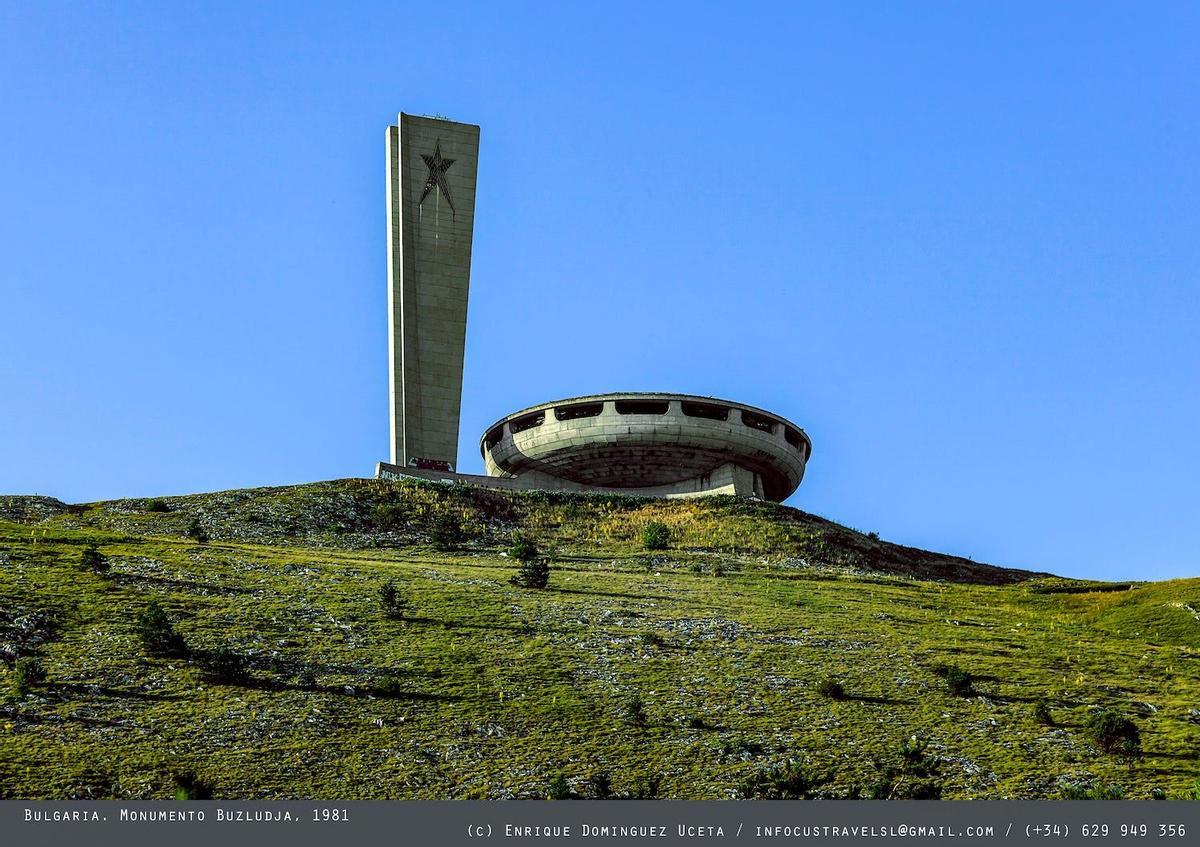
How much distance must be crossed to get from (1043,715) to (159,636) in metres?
18.7

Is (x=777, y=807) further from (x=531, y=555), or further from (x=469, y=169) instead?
(x=469, y=169)

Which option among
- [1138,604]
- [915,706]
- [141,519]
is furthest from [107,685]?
[1138,604]

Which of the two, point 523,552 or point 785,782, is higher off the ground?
point 523,552

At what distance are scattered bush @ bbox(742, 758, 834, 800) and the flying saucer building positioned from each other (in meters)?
36.8

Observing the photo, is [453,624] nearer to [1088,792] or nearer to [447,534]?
[447,534]

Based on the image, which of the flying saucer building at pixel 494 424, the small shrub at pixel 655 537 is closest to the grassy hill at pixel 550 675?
the small shrub at pixel 655 537

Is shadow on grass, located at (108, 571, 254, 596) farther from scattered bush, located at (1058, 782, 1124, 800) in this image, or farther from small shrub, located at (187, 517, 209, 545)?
scattered bush, located at (1058, 782, 1124, 800)

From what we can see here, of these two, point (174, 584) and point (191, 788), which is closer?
point (191, 788)

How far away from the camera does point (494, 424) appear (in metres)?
71.7

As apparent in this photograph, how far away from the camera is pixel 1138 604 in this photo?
50.3 meters

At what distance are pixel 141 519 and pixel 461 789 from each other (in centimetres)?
2824

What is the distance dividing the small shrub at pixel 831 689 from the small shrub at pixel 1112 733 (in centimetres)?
504
